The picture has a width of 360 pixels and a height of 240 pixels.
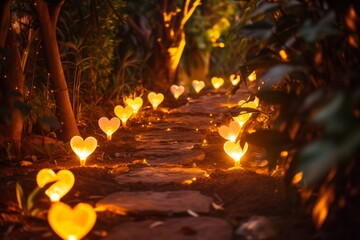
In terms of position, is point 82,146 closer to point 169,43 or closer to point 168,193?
point 168,193

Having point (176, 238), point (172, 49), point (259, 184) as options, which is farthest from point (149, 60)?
point (176, 238)

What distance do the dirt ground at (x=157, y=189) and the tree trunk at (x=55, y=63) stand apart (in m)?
0.35

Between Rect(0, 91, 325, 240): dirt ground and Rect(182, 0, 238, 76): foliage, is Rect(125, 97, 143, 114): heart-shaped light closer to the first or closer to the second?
Rect(0, 91, 325, 240): dirt ground

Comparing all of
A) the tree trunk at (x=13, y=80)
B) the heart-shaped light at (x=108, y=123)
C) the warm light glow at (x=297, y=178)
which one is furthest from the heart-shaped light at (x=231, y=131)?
the tree trunk at (x=13, y=80)

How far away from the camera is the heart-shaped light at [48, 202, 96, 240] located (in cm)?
240

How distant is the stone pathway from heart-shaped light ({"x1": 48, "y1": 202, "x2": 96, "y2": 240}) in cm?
15

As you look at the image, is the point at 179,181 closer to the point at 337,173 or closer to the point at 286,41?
the point at 286,41

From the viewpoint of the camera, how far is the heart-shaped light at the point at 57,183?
116 inches

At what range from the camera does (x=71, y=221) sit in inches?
94.5

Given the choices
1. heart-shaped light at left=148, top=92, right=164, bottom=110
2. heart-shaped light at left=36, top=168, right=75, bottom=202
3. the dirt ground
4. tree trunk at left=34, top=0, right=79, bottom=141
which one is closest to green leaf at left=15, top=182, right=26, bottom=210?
the dirt ground

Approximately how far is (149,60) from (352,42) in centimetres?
617

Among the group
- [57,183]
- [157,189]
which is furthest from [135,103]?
[57,183]

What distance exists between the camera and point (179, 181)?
11.6 ft

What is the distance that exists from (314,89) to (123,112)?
3424mm
